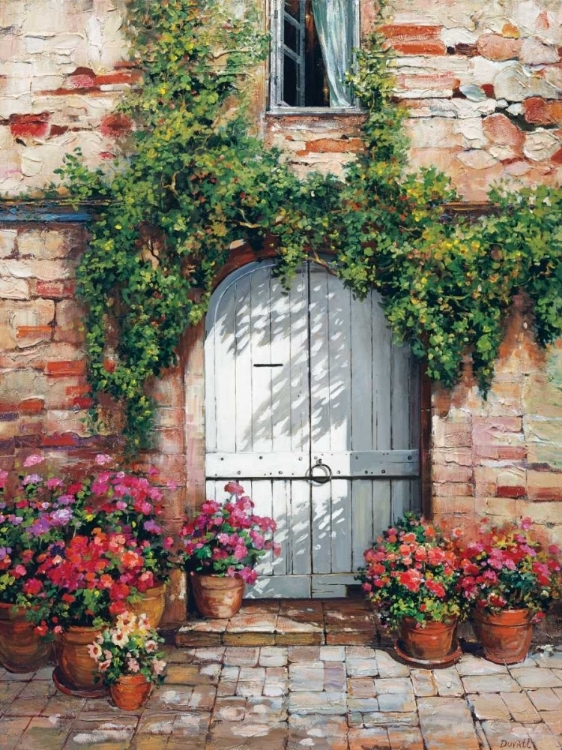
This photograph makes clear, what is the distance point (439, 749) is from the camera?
423 cm

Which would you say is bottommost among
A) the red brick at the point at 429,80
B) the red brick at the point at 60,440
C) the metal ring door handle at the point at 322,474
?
the metal ring door handle at the point at 322,474

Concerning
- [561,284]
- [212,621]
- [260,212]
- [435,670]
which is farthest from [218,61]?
[435,670]

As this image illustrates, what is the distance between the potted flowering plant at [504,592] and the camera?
17.1ft

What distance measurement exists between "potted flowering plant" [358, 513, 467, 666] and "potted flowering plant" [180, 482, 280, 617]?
79 centimetres

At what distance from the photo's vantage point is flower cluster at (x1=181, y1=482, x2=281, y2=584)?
5551 millimetres

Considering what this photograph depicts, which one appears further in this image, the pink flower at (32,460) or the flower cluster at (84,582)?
the pink flower at (32,460)

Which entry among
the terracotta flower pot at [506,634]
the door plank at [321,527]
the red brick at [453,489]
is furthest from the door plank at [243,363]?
the terracotta flower pot at [506,634]

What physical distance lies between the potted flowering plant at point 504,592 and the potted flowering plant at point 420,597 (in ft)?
0.37

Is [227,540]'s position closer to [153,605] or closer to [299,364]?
[153,605]

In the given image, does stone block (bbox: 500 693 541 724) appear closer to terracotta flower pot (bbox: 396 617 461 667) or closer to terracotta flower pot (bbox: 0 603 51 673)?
terracotta flower pot (bbox: 396 617 461 667)

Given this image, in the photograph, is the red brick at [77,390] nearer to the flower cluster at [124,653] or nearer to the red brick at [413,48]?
the flower cluster at [124,653]

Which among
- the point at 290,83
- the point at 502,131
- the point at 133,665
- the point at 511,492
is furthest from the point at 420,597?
the point at 290,83

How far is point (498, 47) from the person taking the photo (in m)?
5.64

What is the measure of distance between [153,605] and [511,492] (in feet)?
8.16
